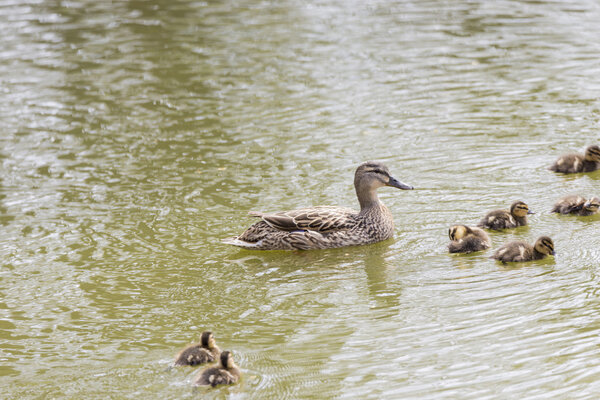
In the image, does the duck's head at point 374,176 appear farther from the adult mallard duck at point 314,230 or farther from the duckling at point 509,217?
the duckling at point 509,217

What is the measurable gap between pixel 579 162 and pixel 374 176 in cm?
200

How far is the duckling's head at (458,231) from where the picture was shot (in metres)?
6.78

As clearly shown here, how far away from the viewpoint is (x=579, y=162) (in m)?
8.30

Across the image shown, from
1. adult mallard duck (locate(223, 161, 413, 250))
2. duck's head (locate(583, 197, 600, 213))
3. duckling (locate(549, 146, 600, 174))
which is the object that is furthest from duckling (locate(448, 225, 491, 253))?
duckling (locate(549, 146, 600, 174))

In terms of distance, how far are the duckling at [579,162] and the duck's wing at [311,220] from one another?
2106 millimetres

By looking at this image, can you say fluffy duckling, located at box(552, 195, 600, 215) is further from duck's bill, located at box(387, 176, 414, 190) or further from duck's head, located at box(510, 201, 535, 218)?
duck's bill, located at box(387, 176, 414, 190)

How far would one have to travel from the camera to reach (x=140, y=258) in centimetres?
729

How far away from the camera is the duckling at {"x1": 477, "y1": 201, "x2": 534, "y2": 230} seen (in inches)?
281

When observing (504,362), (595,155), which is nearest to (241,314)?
(504,362)

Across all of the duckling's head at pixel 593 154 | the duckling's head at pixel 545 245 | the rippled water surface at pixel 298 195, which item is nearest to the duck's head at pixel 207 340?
the rippled water surface at pixel 298 195

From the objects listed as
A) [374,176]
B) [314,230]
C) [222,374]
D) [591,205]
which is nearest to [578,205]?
[591,205]

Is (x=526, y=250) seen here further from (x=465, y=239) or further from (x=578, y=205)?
(x=578, y=205)

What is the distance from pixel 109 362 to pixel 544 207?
3855 mm

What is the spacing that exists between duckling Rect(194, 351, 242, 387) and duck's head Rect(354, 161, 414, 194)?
2.85m
